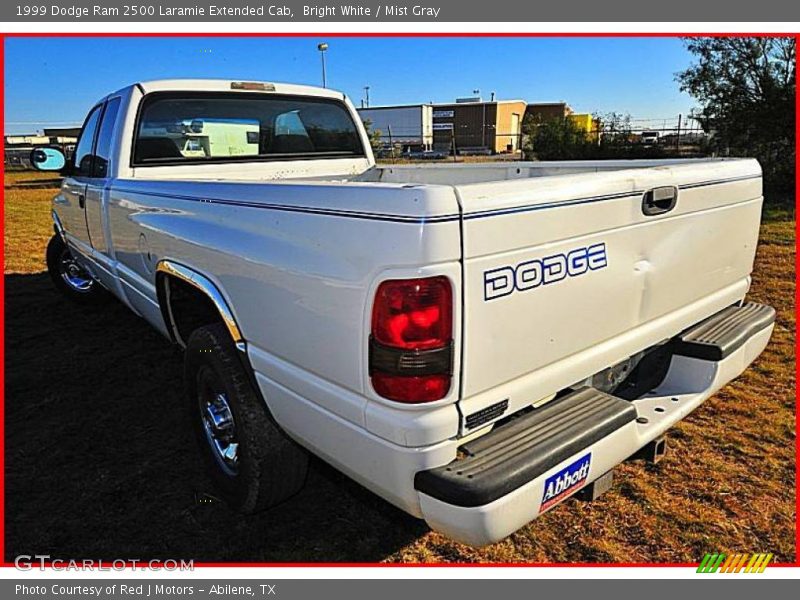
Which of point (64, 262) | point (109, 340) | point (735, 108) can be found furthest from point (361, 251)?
point (735, 108)

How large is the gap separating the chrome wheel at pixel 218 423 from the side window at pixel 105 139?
2.09m

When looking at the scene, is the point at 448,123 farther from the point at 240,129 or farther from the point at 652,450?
the point at 652,450

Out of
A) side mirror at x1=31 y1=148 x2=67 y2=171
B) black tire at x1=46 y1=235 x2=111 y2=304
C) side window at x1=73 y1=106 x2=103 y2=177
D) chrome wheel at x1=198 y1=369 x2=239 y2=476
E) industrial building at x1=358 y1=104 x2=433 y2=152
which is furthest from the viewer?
industrial building at x1=358 y1=104 x2=433 y2=152

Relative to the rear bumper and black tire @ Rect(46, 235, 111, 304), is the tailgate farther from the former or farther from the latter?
black tire @ Rect(46, 235, 111, 304)

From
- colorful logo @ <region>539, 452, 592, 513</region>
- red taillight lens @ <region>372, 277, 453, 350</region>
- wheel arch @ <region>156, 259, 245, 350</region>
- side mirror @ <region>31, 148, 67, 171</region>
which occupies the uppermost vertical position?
side mirror @ <region>31, 148, 67, 171</region>

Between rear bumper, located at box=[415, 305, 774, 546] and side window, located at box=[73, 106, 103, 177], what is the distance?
401 cm

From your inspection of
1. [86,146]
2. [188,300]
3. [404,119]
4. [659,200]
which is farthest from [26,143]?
[659,200]

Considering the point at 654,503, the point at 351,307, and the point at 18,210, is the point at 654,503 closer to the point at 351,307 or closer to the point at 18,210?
the point at 351,307

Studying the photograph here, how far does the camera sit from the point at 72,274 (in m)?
6.70

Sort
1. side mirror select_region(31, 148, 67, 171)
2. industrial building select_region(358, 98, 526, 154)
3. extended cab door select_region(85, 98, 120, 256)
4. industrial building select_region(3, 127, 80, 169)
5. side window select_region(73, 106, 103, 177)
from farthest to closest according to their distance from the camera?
1. industrial building select_region(358, 98, 526, 154)
2. industrial building select_region(3, 127, 80, 169)
3. side mirror select_region(31, 148, 67, 171)
4. side window select_region(73, 106, 103, 177)
5. extended cab door select_region(85, 98, 120, 256)

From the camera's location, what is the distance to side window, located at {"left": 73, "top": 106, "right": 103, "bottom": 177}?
15.5 feet

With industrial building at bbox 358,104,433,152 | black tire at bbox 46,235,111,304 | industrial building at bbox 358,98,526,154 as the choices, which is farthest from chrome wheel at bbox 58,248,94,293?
industrial building at bbox 358,104,433,152

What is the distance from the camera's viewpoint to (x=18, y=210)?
1530 centimetres

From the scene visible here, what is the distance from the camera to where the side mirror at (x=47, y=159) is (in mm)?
5047
